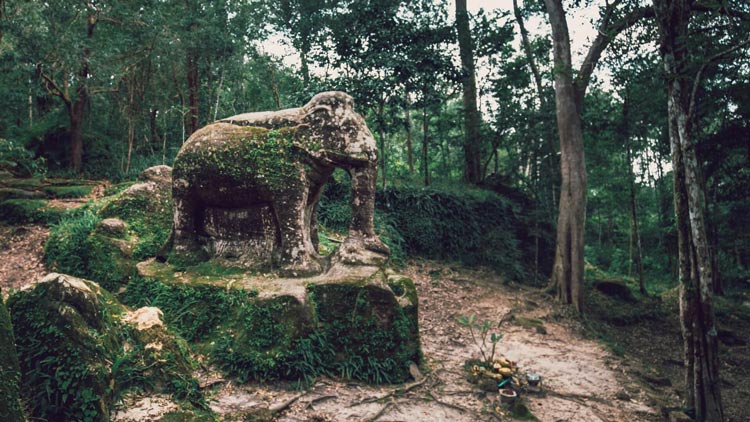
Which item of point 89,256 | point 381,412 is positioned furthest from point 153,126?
point 381,412

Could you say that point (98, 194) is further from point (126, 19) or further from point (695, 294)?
point (695, 294)

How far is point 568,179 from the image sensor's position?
34.1 ft

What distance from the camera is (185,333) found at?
15.9ft

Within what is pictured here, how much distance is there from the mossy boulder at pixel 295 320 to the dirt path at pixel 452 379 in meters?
0.23

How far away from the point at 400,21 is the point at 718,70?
6.56 meters

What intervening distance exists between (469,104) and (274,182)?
10219 millimetres

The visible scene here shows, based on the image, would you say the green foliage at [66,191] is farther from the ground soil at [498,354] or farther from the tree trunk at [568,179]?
the tree trunk at [568,179]

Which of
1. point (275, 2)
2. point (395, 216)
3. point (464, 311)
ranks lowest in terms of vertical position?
point (464, 311)

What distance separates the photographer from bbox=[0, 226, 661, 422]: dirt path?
4.20 metres

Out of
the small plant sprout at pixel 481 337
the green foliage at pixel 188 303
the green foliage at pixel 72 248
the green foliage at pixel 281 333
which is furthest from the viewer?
the small plant sprout at pixel 481 337

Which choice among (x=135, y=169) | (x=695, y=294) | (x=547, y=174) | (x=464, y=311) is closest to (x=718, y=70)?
(x=547, y=174)

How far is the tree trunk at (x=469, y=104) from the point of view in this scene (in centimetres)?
1217

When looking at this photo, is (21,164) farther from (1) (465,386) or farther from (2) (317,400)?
(1) (465,386)

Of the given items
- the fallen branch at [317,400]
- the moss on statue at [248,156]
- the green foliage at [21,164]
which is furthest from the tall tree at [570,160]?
the green foliage at [21,164]
